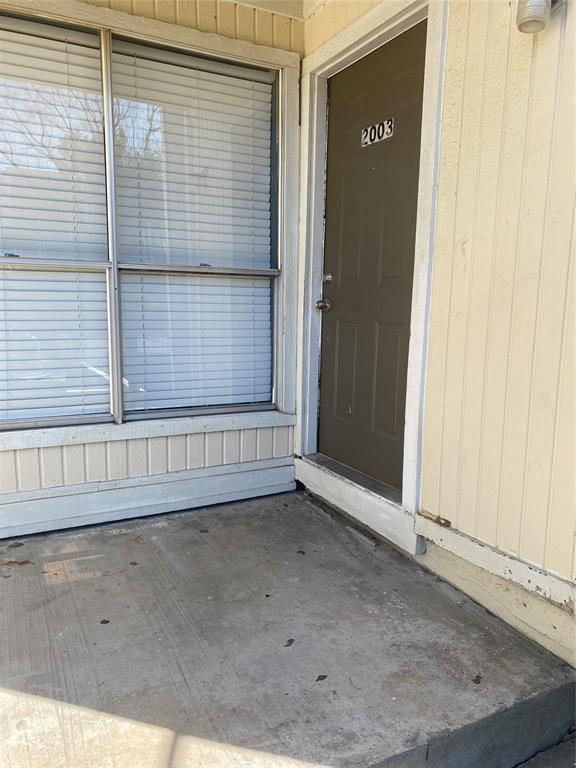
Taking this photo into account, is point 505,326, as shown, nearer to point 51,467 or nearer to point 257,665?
point 257,665

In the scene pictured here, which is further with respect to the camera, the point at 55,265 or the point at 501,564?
the point at 55,265

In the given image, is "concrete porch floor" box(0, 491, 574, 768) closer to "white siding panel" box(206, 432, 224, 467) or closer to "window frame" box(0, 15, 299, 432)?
"white siding panel" box(206, 432, 224, 467)

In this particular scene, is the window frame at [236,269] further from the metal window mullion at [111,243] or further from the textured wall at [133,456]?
the textured wall at [133,456]

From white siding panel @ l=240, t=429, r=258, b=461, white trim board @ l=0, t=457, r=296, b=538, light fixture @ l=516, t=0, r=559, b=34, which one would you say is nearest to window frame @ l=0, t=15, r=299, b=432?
white siding panel @ l=240, t=429, r=258, b=461

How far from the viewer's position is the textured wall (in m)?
2.61

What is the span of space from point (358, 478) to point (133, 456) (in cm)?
118

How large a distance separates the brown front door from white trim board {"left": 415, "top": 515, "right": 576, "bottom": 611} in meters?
0.41

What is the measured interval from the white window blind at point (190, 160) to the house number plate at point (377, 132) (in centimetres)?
60

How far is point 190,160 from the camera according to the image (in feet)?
9.26

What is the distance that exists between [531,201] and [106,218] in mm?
1935

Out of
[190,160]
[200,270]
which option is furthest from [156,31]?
[200,270]

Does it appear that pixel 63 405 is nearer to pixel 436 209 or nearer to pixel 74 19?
pixel 74 19

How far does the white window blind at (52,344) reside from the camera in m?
2.57

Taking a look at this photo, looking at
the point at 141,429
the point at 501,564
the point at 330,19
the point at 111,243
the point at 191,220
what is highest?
the point at 330,19
